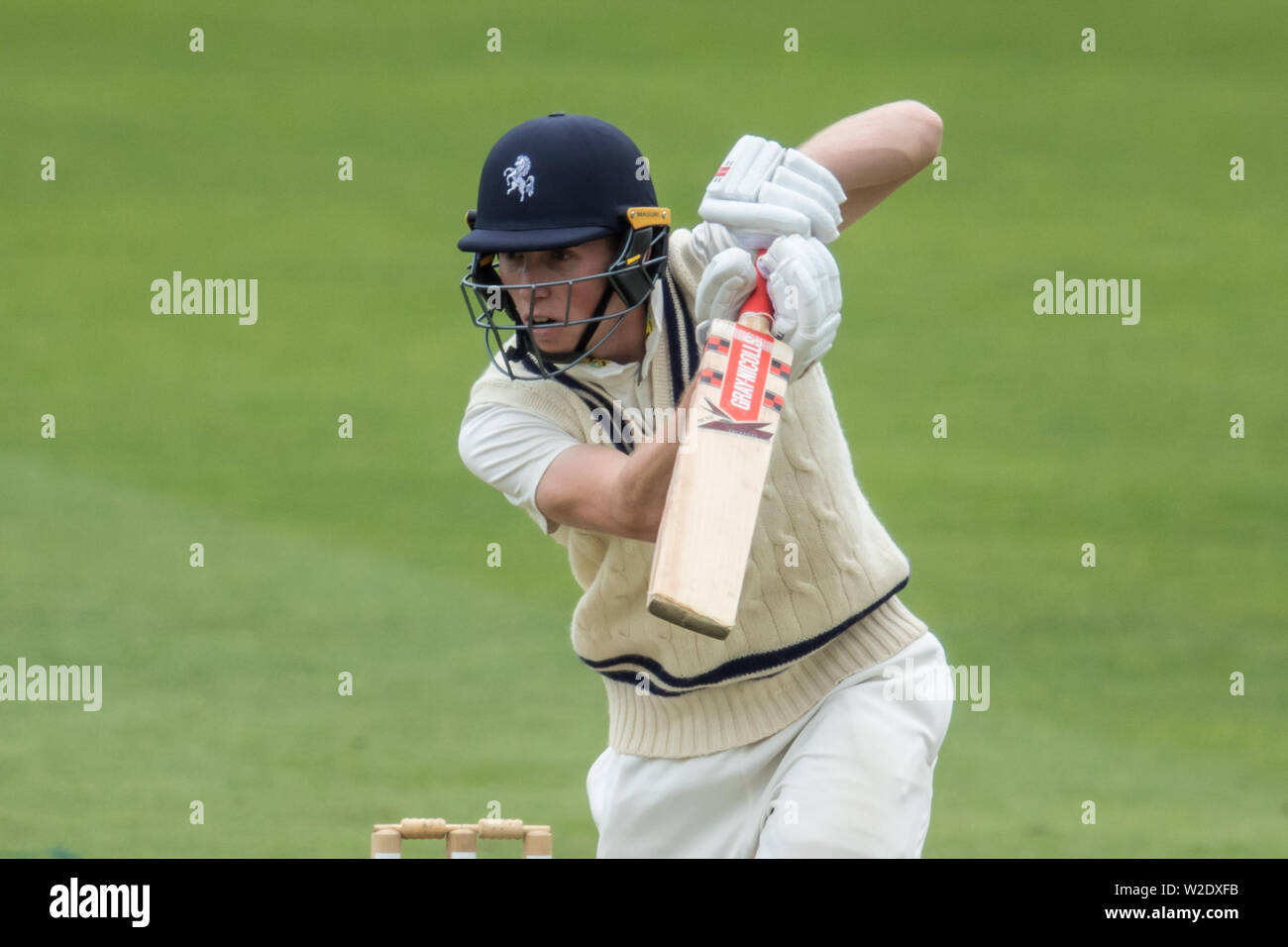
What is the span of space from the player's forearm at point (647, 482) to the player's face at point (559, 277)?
299mm

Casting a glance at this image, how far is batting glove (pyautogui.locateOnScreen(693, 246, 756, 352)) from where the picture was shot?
374 cm

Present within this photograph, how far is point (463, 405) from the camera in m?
11.2

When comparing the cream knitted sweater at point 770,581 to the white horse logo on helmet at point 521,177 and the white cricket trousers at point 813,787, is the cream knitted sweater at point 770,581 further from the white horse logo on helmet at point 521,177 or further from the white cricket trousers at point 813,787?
the white horse logo on helmet at point 521,177

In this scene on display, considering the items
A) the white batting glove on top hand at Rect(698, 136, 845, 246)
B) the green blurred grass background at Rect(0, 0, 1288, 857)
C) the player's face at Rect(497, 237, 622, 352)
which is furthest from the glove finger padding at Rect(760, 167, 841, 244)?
the green blurred grass background at Rect(0, 0, 1288, 857)

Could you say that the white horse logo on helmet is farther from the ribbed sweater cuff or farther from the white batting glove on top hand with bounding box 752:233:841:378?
the ribbed sweater cuff

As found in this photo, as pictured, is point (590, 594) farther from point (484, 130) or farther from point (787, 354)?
point (484, 130)

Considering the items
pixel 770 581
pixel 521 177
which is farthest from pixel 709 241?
pixel 770 581

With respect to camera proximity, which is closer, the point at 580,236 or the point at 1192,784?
the point at 580,236

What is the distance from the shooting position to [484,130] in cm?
1405

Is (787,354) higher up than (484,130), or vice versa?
(484,130)

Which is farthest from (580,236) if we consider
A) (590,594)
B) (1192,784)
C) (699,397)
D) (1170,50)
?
(1170,50)

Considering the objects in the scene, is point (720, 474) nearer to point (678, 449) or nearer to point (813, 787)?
point (678, 449)

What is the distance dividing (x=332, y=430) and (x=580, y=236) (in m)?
7.29

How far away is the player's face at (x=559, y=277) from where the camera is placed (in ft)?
13.1
